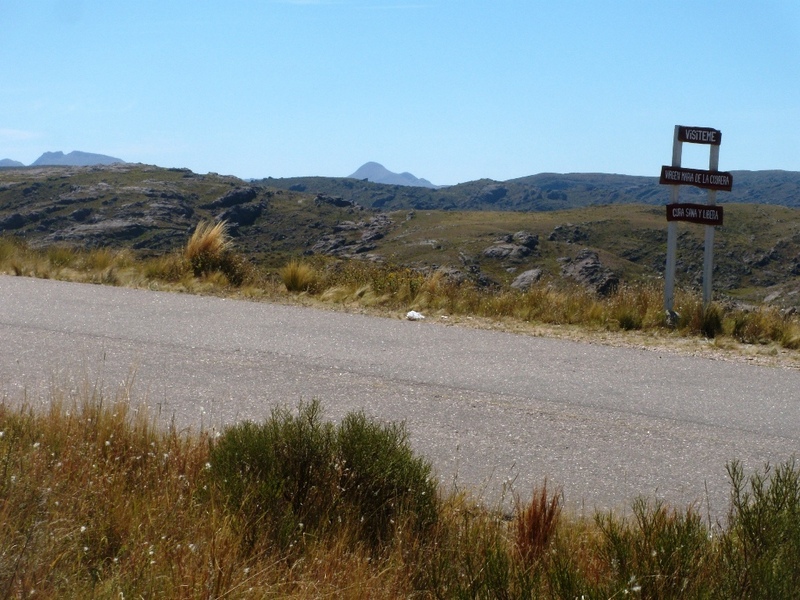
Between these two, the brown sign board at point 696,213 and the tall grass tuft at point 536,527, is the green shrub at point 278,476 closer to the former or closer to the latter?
the tall grass tuft at point 536,527

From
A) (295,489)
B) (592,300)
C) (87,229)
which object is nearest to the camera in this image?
(295,489)

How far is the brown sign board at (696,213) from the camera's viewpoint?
11492 millimetres

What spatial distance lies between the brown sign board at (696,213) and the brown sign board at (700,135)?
82 cm

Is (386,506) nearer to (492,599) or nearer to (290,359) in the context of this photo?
(492,599)

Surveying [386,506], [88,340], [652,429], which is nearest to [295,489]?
[386,506]

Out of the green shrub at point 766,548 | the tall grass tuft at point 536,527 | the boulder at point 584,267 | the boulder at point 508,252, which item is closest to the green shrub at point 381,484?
the tall grass tuft at point 536,527

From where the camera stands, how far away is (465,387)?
23.1 feet

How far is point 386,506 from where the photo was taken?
4.34 meters

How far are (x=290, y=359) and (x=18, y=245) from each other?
9.84 meters

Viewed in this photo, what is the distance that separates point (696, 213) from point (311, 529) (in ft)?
29.1

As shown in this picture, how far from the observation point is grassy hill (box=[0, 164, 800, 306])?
86.0m

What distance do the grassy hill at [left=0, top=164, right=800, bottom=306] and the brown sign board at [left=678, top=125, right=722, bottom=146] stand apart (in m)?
55.1

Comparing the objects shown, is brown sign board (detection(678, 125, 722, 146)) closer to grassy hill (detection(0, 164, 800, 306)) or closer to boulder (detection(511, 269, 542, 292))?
boulder (detection(511, 269, 542, 292))

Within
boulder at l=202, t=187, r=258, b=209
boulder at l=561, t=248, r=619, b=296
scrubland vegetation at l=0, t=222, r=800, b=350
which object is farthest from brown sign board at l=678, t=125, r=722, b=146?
boulder at l=202, t=187, r=258, b=209
